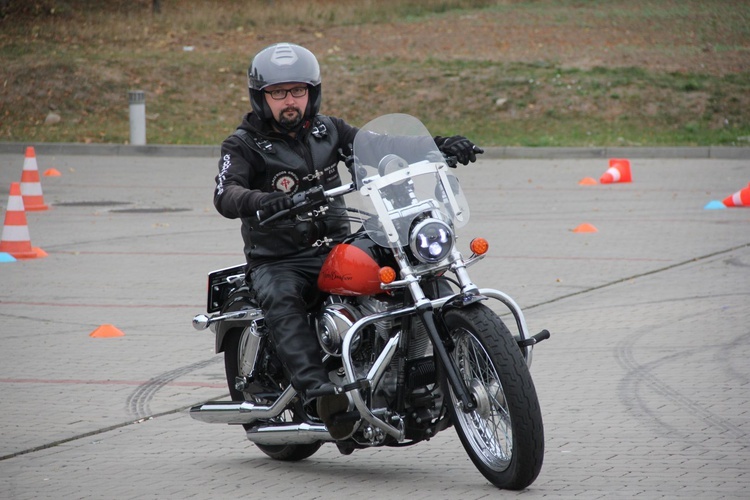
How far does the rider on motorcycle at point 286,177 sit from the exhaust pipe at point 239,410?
23 centimetres

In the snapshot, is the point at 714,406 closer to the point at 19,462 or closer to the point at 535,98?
the point at 19,462

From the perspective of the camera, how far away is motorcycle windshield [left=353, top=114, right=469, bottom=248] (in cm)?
490

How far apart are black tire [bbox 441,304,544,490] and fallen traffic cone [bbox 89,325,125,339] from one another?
4184 mm

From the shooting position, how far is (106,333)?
854cm

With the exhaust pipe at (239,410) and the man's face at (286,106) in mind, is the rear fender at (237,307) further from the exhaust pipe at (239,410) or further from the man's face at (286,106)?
the man's face at (286,106)

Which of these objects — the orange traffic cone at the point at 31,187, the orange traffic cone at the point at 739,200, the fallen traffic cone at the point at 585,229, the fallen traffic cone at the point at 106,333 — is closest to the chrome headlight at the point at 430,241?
the fallen traffic cone at the point at 106,333

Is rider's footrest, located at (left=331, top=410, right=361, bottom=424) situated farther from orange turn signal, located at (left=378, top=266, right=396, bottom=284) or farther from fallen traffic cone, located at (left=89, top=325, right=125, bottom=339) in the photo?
fallen traffic cone, located at (left=89, top=325, right=125, bottom=339)

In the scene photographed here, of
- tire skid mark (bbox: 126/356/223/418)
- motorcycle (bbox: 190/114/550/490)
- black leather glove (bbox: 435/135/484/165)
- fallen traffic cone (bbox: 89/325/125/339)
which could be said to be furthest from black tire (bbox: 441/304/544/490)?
fallen traffic cone (bbox: 89/325/125/339)

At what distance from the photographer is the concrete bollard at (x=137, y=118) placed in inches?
953

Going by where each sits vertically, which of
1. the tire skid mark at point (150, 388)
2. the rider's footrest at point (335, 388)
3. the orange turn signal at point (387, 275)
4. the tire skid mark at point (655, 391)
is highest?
the orange turn signal at point (387, 275)

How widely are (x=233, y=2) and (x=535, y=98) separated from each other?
52.8ft

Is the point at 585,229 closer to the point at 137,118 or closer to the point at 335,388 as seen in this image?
the point at 335,388

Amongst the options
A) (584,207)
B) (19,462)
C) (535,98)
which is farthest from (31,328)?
(535,98)

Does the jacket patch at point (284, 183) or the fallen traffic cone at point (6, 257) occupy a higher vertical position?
the jacket patch at point (284, 183)
